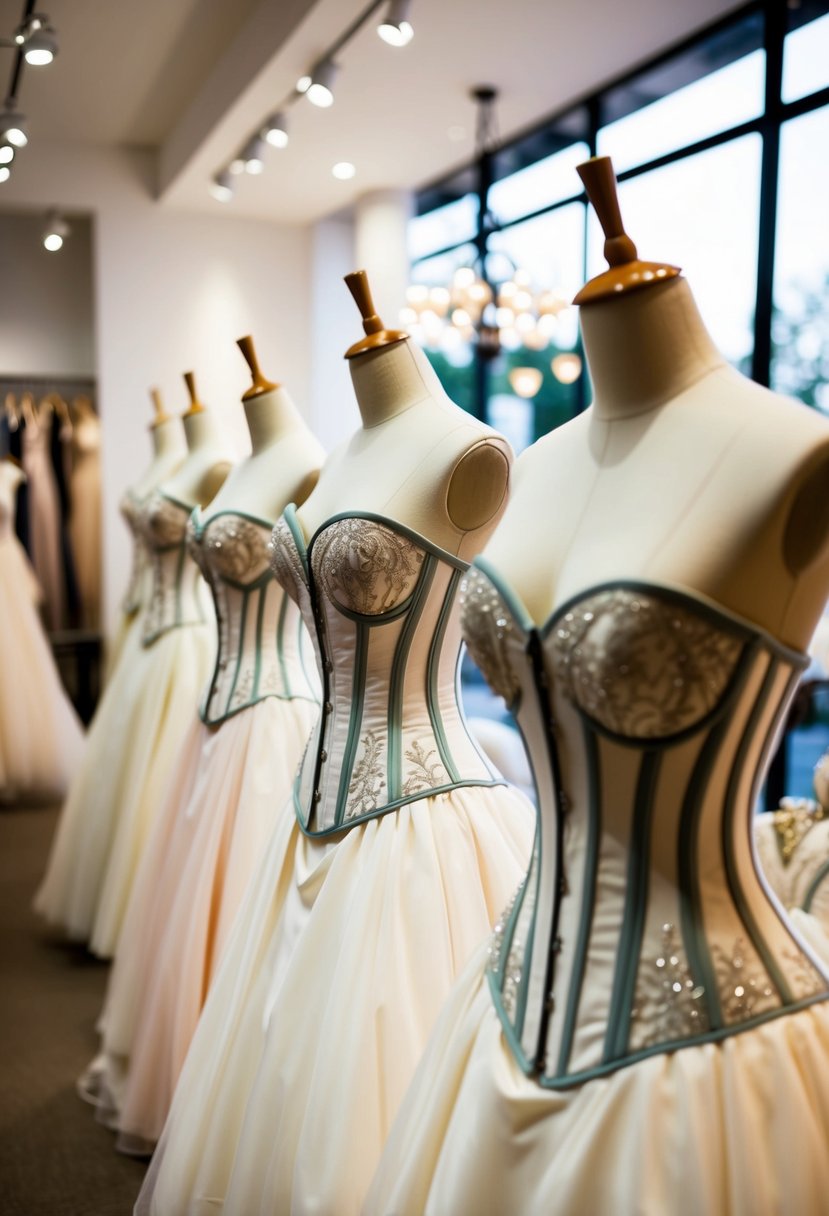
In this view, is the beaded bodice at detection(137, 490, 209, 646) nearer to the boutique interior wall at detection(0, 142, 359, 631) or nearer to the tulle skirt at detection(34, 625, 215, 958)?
the tulle skirt at detection(34, 625, 215, 958)

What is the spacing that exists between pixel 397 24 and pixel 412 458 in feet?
7.22

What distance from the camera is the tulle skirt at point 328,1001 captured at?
4.66ft

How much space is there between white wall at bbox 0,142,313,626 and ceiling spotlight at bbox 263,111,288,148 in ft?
6.30

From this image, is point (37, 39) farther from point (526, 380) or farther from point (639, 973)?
point (639, 973)

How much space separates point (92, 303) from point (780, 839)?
6087 millimetres

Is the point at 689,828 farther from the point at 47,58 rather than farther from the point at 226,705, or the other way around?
the point at 47,58

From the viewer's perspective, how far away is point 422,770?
1659 millimetres

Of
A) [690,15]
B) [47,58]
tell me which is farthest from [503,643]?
[690,15]

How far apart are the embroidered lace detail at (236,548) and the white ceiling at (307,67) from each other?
2163mm

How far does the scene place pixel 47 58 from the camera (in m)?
3.08

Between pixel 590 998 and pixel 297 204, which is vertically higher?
pixel 297 204

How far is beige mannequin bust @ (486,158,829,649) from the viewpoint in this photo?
987 mm

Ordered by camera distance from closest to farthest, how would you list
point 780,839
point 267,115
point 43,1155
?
point 780,839 → point 43,1155 → point 267,115

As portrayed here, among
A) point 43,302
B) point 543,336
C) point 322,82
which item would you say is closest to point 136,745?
point 322,82
